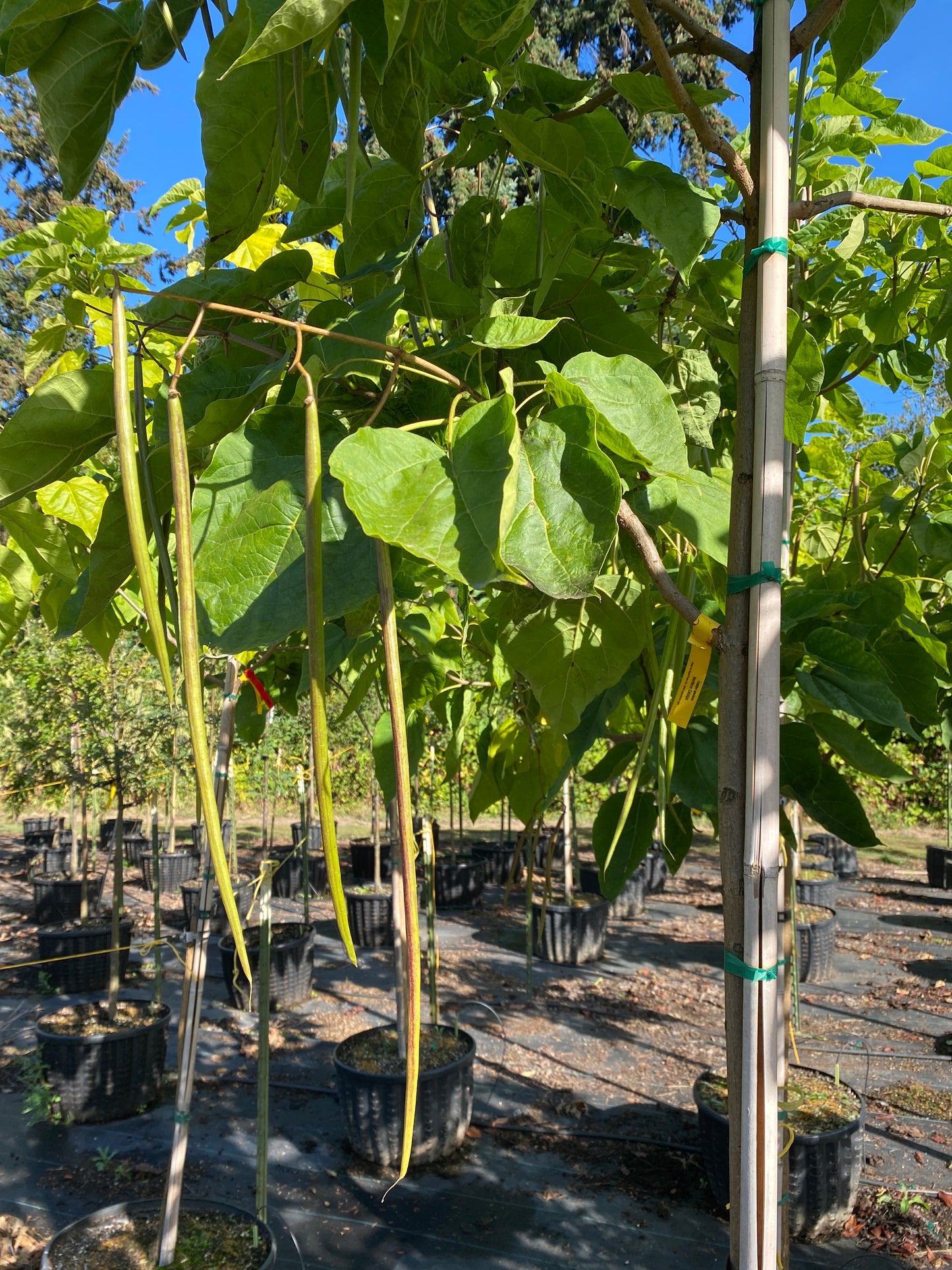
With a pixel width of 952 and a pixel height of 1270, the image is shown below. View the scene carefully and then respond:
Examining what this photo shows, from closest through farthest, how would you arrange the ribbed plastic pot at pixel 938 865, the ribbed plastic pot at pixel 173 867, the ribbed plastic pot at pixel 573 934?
the ribbed plastic pot at pixel 573 934, the ribbed plastic pot at pixel 938 865, the ribbed plastic pot at pixel 173 867

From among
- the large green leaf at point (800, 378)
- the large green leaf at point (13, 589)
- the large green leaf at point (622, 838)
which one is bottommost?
the large green leaf at point (622, 838)

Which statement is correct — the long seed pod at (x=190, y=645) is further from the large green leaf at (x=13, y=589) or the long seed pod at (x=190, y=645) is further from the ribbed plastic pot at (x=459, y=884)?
the ribbed plastic pot at (x=459, y=884)

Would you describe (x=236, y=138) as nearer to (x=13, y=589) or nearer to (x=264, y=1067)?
(x=13, y=589)

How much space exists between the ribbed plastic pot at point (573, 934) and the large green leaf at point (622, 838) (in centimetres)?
474

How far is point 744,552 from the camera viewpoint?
0.71 metres

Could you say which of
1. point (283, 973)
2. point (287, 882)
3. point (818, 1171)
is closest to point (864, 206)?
point (818, 1171)

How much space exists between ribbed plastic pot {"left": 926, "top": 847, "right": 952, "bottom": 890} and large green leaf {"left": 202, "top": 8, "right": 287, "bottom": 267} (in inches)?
342

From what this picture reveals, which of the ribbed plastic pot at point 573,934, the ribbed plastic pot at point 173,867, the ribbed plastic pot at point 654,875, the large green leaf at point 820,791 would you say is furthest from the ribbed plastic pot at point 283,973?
the large green leaf at point 820,791

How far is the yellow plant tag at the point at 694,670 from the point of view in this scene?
718 millimetres

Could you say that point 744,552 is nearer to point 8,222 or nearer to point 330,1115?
point 330,1115

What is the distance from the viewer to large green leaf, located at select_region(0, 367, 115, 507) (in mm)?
584

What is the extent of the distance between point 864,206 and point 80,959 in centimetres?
579

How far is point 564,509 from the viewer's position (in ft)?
1.65

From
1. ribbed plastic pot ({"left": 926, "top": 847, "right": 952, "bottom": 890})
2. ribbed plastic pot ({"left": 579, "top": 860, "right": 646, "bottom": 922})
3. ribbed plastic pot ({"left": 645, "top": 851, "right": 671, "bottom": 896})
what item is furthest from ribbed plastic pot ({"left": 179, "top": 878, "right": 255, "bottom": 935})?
ribbed plastic pot ({"left": 926, "top": 847, "right": 952, "bottom": 890})
